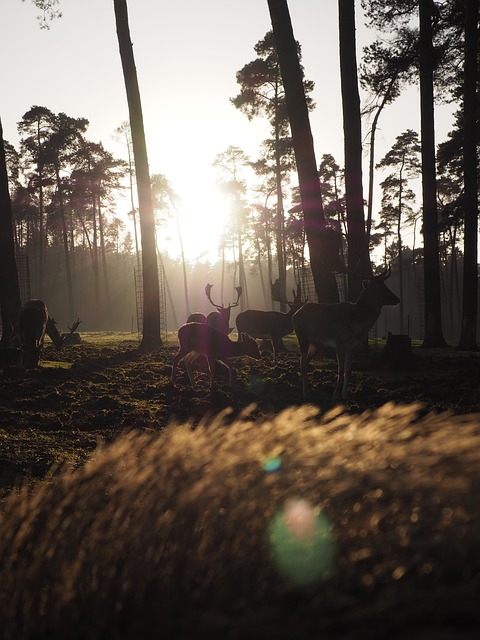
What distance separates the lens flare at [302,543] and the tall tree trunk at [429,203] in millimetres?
21352

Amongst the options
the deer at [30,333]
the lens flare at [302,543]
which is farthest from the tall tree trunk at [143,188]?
the lens flare at [302,543]

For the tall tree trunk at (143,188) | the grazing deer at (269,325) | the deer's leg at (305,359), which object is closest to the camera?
the deer's leg at (305,359)

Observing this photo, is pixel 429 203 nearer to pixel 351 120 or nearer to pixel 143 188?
pixel 351 120

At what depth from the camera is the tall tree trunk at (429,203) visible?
73.5 ft

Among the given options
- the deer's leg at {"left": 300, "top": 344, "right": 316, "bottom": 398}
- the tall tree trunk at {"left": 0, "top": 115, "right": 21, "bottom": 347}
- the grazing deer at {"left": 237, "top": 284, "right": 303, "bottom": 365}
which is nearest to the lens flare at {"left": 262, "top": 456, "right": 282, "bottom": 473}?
the deer's leg at {"left": 300, "top": 344, "right": 316, "bottom": 398}

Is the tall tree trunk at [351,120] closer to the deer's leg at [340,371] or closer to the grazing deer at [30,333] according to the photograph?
the deer's leg at [340,371]

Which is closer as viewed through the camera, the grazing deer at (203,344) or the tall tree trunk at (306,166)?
the grazing deer at (203,344)

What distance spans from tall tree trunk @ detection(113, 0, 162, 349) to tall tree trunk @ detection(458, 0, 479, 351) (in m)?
10.9

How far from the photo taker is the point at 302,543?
198 centimetres

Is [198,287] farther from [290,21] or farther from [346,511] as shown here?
[346,511]

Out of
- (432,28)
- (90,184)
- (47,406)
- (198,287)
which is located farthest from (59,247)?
(47,406)

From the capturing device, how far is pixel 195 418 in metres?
9.45

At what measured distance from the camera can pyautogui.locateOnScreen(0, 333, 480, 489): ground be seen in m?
7.95

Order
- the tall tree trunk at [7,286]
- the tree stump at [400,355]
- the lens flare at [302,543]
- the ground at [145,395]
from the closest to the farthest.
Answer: the lens flare at [302,543]
the ground at [145,395]
the tree stump at [400,355]
the tall tree trunk at [7,286]
